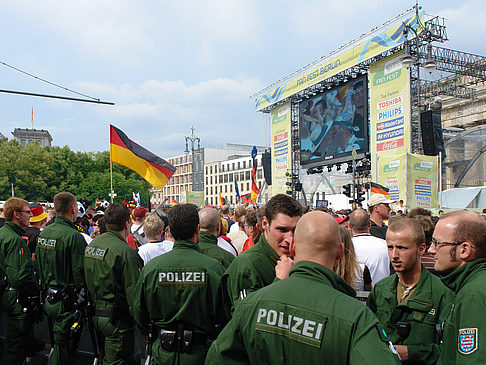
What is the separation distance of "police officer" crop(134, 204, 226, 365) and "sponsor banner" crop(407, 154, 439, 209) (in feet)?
51.7

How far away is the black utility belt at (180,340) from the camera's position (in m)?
3.20

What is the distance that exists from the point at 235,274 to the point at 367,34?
27.3 m

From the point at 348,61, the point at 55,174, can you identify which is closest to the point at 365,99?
the point at 348,61

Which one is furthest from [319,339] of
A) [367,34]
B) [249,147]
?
[249,147]

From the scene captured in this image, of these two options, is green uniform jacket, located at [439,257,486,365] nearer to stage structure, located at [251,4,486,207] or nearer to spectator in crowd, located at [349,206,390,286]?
spectator in crowd, located at [349,206,390,286]

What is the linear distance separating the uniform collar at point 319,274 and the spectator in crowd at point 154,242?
3699mm

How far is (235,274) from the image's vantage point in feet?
9.68

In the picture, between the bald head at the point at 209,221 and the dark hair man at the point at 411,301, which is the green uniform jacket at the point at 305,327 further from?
the bald head at the point at 209,221

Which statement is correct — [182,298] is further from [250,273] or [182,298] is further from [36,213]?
[36,213]

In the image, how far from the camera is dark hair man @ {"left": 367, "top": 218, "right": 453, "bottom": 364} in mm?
2697

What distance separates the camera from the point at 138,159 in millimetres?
9352

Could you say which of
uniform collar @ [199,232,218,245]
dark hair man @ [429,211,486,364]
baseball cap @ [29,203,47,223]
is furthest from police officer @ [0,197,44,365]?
dark hair man @ [429,211,486,364]

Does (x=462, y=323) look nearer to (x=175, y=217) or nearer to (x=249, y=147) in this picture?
(x=175, y=217)

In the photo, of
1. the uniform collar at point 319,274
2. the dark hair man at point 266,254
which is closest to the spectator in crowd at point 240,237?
the dark hair man at point 266,254
